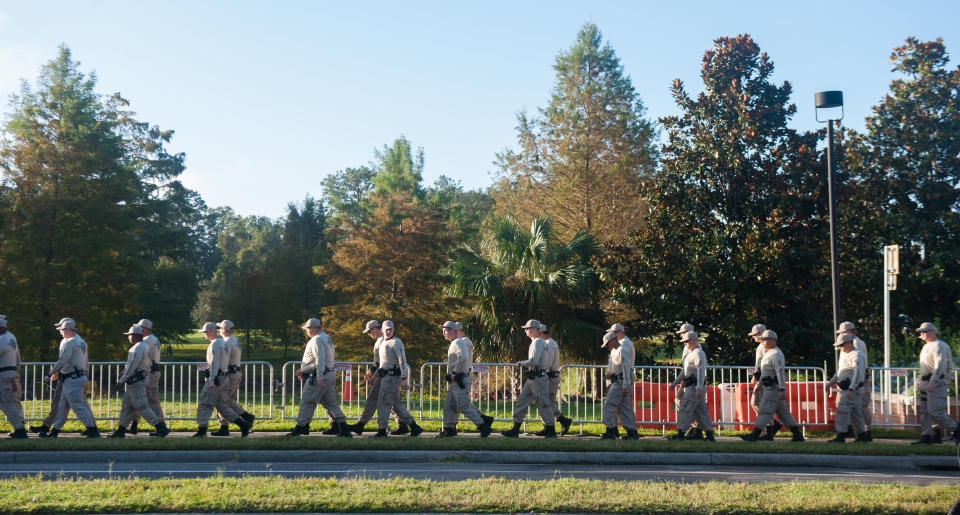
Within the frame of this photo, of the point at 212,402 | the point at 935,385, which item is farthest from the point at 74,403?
the point at 935,385

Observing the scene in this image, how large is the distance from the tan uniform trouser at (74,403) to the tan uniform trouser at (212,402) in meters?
1.56

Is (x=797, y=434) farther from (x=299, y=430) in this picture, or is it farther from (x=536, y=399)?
(x=299, y=430)

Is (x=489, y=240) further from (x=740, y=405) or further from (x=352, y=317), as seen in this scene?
(x=740, y=405)

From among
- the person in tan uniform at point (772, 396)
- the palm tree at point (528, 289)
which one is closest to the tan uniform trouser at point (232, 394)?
the person in tan uniform at point (772, 396)

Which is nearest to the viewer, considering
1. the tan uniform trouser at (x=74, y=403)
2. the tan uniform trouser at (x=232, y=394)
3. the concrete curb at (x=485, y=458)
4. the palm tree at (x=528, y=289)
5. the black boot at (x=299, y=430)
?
the concrete curb at (x=485, y=458)

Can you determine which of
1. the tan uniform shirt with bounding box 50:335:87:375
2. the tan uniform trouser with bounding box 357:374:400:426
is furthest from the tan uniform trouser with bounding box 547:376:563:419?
the tan uniform shirt with bounding box 50:335:87:375

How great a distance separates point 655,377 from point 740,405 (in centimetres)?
153

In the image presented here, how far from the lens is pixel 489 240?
2267cm

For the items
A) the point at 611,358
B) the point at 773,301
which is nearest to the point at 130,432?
the point at 611,358

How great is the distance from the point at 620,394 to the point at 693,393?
112 cm

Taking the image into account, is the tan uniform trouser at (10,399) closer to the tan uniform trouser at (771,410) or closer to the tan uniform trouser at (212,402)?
the tan uniform trouser at (212,402)

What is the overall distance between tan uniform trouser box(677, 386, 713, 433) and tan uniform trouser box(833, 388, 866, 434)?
1900 millimetres

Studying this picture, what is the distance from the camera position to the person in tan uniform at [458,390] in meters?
12.8

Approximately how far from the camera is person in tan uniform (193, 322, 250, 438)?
496 inches
